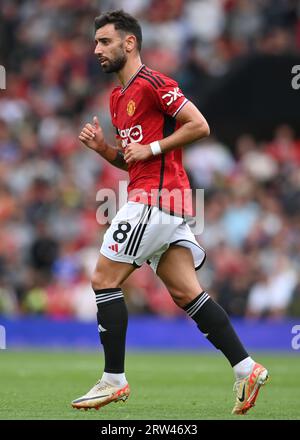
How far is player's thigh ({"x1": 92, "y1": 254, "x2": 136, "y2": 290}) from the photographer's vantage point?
733cm

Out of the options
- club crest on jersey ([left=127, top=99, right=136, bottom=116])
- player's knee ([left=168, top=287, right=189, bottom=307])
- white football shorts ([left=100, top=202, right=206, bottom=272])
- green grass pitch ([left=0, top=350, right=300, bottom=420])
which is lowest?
green grass pitch ([left=0, top=350, right=300, bottom=420])

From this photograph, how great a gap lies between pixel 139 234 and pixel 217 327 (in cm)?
79

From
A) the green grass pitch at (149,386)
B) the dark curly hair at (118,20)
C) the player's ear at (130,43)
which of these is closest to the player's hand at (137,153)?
the player's ear at (130,43)

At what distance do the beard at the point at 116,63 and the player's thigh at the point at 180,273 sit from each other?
1.24 m

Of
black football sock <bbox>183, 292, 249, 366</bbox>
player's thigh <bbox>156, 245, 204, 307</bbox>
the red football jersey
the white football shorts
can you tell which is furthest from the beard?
black football sock <bbox>183, 292, 249, 366</bbox>

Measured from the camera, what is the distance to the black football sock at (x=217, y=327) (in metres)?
7.32

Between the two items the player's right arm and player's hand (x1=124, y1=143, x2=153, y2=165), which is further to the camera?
the player's right arm

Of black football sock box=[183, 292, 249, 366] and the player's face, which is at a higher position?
the player's face

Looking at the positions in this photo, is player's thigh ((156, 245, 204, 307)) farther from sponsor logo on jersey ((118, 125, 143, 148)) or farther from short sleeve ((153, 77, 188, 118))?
short sleeve ((153, 77, 188, 118))

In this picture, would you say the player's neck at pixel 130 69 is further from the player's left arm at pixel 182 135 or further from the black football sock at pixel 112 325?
the black football sock at pixel 112 325

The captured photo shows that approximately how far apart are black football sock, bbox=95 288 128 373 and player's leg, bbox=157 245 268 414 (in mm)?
366
